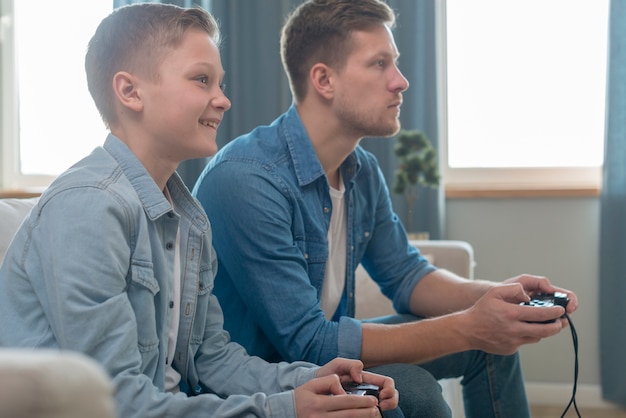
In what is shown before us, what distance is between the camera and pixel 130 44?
1.30 m

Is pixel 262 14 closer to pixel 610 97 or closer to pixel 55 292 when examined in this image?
pixel 610 97

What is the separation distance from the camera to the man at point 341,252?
5.01 ft

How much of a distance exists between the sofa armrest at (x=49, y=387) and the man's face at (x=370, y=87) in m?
1.39

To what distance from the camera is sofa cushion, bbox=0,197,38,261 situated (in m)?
1.48

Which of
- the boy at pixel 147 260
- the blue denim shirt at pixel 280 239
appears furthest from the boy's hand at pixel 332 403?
the blue denim shirt at pixel 280 239

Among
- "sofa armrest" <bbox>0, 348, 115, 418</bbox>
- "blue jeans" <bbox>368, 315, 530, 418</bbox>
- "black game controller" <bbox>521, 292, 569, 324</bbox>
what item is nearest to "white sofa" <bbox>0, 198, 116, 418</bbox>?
"sofa armrest" <bbox>0, 348, 115, 418</bbox>

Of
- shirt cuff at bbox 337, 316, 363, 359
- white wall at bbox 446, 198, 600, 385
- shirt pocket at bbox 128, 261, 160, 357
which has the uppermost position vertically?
shirt pocket at bbox 128, 261, 160, 357

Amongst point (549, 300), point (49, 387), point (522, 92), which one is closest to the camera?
point (49, 387)

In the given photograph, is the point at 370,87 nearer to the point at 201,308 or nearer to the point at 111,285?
the point at 201,308

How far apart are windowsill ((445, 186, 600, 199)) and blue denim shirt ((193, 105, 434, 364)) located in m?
1.29

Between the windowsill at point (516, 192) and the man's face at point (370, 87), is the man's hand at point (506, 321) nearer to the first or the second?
the man's face at point (370, 87)

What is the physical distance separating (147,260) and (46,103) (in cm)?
255

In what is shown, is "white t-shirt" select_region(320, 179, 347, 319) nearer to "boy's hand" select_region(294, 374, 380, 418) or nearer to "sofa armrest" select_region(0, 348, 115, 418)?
"boy's hand" select_region(294, 374, 380, 418)

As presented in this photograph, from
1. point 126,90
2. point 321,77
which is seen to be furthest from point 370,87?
point 126,90
